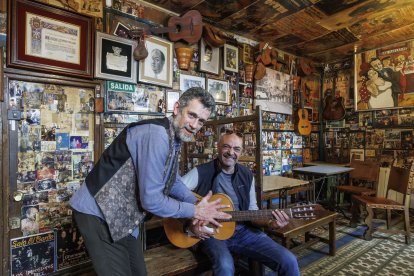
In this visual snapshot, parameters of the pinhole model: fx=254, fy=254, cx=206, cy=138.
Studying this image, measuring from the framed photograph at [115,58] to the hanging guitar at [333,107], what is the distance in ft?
15.8

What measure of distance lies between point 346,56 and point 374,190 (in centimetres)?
305

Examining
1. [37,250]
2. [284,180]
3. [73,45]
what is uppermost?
[73,45]

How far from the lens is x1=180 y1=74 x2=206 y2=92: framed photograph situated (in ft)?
12.2

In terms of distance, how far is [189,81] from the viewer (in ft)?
12.4

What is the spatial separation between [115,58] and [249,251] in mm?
2535

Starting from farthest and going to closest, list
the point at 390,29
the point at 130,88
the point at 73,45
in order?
the point at 390,29
the point at 130,88
the point at 73,45

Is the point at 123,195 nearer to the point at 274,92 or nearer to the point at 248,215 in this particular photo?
the point at 248,215

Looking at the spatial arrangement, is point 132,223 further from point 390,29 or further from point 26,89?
point 390,29

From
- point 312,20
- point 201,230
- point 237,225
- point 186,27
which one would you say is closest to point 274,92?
point 312,20

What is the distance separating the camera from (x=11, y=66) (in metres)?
2.36

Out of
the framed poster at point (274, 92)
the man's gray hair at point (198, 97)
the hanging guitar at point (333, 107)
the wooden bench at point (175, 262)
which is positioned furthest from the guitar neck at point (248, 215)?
the hanging guitar at point (333, 107)

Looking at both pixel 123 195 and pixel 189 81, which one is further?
pixel 189 81

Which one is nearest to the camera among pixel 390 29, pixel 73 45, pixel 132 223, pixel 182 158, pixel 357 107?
pixel 132 223

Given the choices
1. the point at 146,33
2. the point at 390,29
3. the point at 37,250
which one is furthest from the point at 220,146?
the point at 390,29
